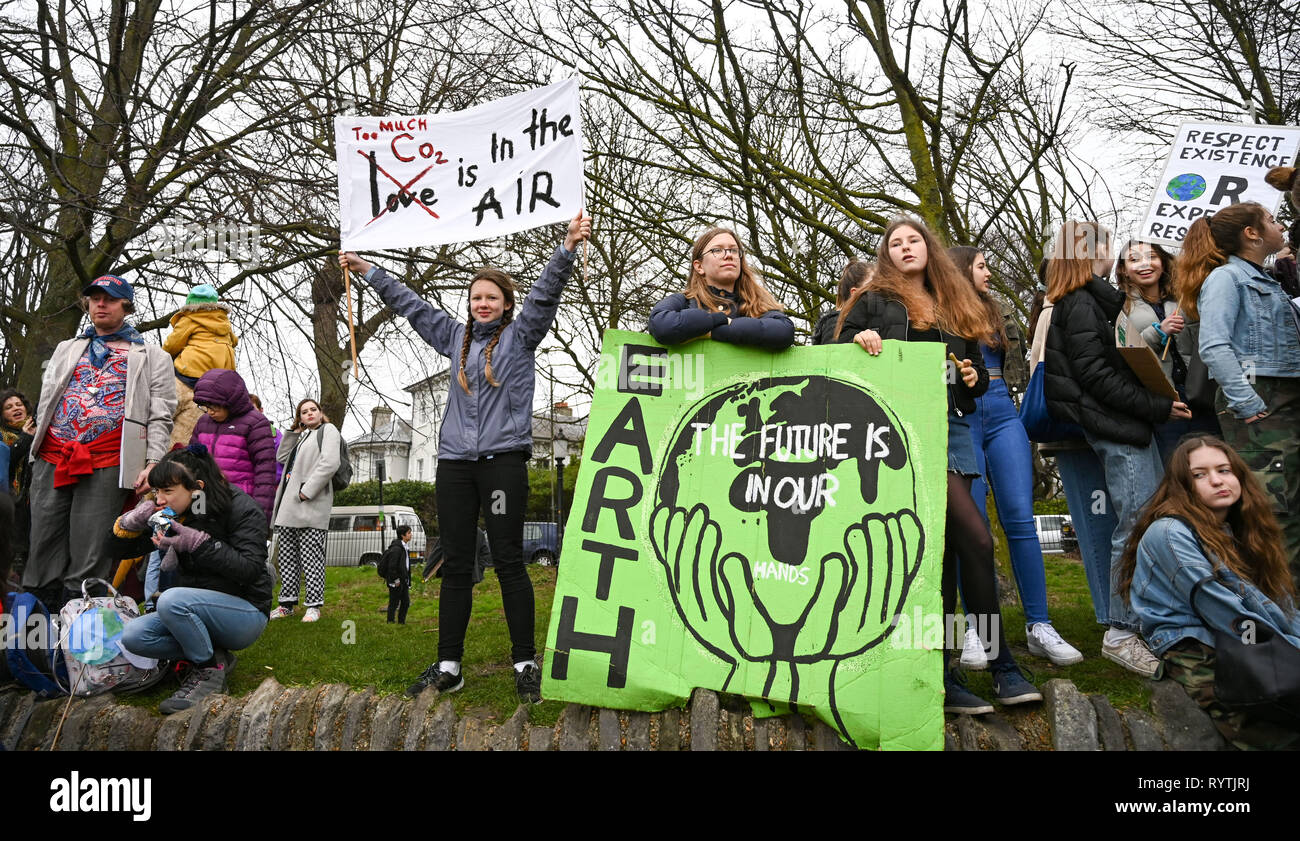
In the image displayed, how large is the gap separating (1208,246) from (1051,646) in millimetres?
2061

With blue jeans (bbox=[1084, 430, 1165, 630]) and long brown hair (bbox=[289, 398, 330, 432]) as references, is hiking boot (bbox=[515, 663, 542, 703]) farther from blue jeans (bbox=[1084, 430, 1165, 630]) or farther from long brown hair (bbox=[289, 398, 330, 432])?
long brown hair (bbox=[289, 398, 330, 432])

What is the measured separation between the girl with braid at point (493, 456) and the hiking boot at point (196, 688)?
1.01 m

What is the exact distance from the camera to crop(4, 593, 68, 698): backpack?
13.3 ft

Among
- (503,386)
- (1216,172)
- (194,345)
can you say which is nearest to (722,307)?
(503,386)

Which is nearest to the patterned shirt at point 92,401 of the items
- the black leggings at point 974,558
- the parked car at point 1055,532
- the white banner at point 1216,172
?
the black leggings at point 974,558

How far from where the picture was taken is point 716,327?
12.0 feet

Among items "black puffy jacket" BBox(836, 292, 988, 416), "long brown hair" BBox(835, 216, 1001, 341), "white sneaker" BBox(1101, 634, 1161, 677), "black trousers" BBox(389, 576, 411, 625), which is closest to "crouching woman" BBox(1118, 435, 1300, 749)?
"white sneaker" BBox(1101, 634, 1161, 677)

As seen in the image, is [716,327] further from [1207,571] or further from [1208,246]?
[1208,246]

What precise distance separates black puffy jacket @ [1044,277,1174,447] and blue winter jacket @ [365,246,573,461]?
2332mm

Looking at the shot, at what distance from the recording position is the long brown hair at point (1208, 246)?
4129 millimetres

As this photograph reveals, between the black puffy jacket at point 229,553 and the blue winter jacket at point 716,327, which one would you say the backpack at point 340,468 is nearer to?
the black puffy jacket at point 229,553

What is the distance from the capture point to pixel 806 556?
3.34 m
